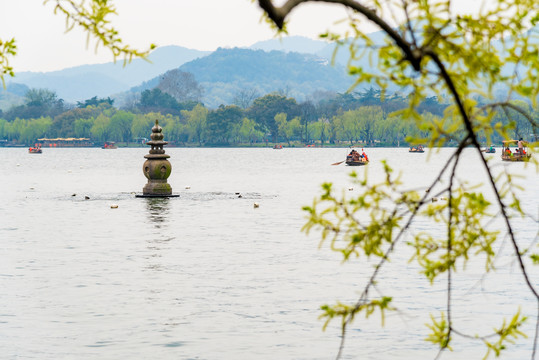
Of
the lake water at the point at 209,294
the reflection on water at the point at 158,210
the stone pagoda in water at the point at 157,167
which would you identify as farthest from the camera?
the stone pagoda in water at the point at 157,167

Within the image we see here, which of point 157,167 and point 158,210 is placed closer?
point 158,210

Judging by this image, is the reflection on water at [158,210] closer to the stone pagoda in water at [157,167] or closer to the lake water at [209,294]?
the lake water at [209,294]

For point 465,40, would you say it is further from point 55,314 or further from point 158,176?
point 158,176

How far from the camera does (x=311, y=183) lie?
79438mm

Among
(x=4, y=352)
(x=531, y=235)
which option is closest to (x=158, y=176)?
(x=531, y=235)

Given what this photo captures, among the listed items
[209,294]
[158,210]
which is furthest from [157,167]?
[209,294]

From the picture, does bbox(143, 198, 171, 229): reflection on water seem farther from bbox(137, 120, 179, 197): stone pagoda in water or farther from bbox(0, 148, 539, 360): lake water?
bbox(137, 120, 179, 197): stone pagoda in water

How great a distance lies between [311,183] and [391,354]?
209ft

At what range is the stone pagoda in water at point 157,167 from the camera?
44.4 metres

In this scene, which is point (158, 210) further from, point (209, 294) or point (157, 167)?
point (209, 294)

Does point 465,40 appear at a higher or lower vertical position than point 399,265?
higher

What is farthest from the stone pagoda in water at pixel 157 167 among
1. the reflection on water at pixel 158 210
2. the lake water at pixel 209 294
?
the lake water at pixel 209 294

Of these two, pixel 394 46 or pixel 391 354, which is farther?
pixel 391 354

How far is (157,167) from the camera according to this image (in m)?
45.3
